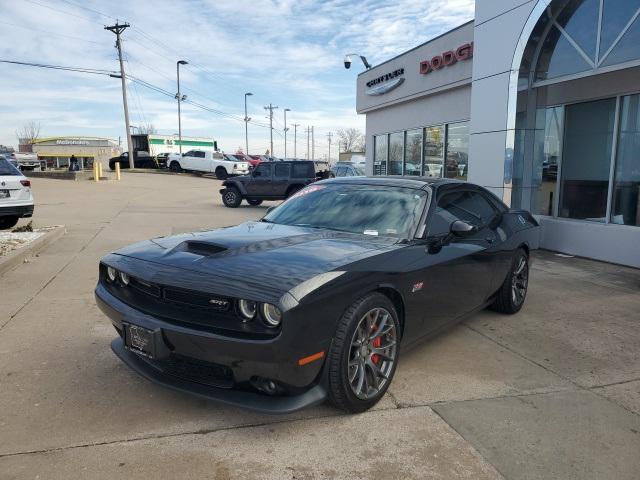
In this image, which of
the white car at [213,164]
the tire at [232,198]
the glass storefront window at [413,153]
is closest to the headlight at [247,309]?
the glass storefront window at [413,153]

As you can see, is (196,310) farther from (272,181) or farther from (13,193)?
(272,181)

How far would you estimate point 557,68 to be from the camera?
852 cm

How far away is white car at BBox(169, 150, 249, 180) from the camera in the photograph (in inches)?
1223

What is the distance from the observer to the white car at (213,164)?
31062 mm

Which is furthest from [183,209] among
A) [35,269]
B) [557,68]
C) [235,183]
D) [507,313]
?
[507,313]

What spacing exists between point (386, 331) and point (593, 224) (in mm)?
6956

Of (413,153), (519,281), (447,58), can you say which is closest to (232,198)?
(413,153)

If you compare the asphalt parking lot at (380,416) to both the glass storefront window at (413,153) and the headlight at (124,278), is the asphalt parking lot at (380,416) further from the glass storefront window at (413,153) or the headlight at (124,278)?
the glass storefront window at (413,153)

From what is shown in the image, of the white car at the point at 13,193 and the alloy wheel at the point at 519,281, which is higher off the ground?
the white car at the point at 13,193

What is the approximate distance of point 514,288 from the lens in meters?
5.25

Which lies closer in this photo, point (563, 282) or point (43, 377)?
point (43, 377)

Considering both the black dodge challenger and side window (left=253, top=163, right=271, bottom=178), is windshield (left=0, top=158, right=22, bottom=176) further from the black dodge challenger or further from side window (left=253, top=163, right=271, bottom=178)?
side window (left=253, top=163, right=271, bottom=178)

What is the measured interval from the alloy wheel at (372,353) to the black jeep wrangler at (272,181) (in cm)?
1349

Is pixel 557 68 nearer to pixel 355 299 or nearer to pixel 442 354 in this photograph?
pixel 442 354
